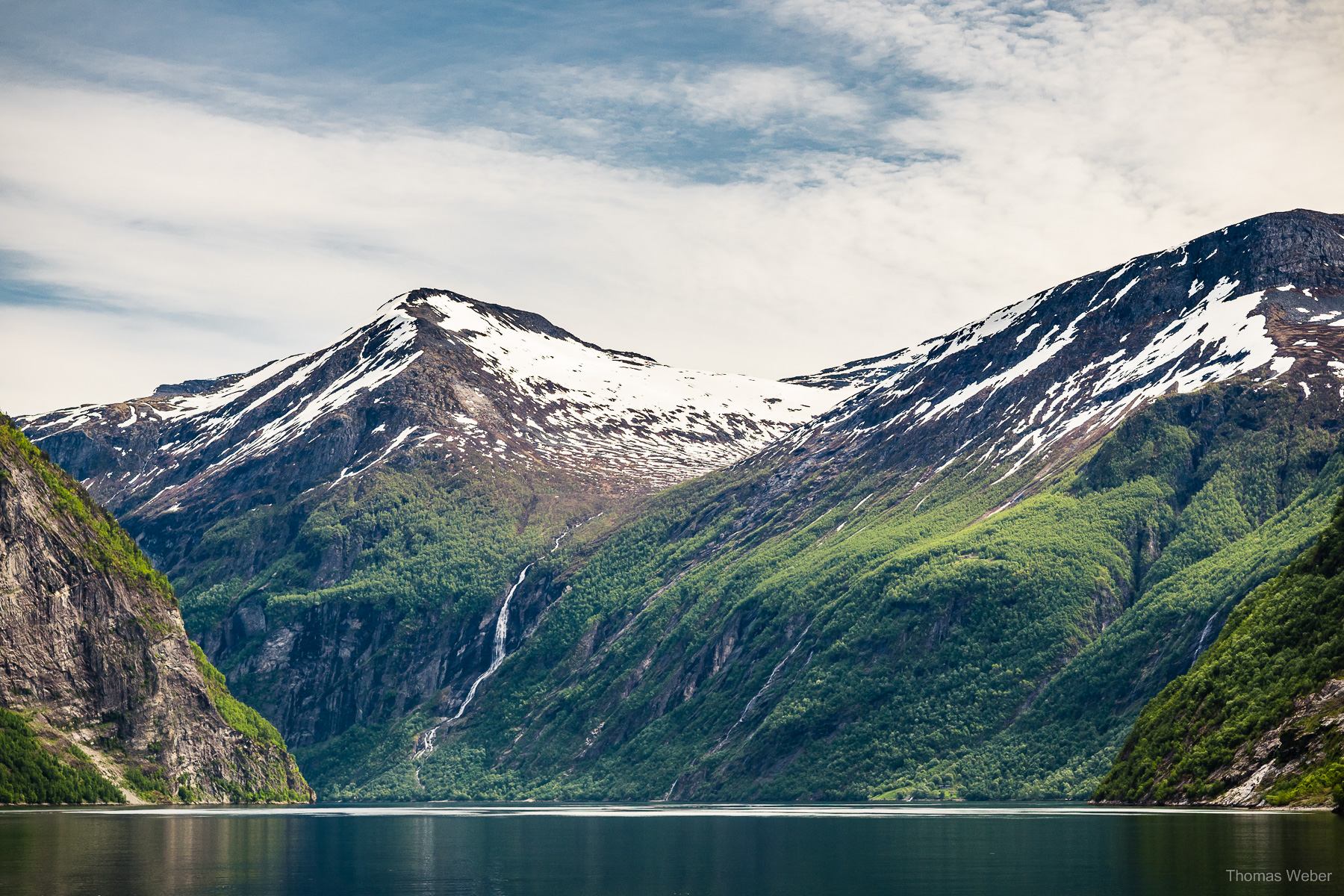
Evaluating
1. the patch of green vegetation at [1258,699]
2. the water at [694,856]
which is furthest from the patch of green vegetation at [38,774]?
the patch of green vegetation at [1258,699]

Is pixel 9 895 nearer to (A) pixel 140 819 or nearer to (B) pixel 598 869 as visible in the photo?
(B) pixel 598 869

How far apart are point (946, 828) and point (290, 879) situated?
6508 centimetres

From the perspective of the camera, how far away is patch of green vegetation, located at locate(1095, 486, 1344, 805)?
120 metres

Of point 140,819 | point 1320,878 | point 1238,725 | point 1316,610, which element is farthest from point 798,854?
point 140,819

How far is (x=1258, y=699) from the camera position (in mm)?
136750

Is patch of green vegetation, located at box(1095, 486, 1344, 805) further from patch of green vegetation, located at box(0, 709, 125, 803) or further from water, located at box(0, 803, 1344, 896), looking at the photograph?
patch of green vegetation, located at box(0, 709, 125, 803)

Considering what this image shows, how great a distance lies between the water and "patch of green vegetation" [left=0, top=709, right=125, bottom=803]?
41327 mm

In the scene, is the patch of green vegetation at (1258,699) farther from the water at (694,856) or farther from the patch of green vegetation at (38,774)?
the patch of green vegetation at (38,774)

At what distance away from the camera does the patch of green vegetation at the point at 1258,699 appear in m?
120

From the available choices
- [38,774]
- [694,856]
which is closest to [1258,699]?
[694,856]

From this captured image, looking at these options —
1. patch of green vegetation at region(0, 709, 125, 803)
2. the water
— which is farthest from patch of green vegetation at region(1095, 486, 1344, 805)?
patch of green vegetation at region(0, 709, 125, 803)

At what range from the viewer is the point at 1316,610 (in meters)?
142

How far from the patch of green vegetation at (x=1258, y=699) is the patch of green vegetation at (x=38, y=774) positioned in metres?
133

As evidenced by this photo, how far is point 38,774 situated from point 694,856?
419 feet
